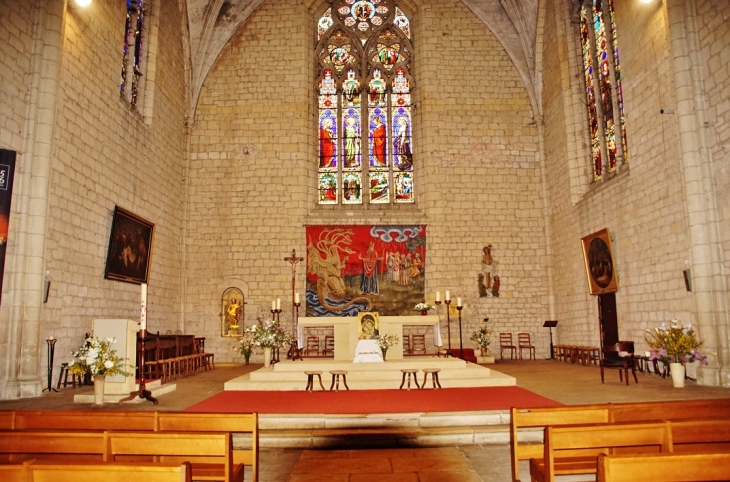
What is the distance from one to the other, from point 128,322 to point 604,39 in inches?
446

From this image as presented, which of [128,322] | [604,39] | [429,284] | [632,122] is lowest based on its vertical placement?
[128,322]

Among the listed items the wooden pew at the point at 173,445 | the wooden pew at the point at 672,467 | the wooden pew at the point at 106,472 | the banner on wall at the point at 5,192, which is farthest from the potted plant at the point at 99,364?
the wooden pew at the point at 672,467

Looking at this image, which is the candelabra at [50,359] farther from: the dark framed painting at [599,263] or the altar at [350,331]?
the dark framed painting at [599,263]

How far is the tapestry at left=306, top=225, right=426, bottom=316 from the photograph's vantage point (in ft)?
48.5

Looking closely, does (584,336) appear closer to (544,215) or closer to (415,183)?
(544,215)

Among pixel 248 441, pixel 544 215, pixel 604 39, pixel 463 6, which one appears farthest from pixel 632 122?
pixel 248 441

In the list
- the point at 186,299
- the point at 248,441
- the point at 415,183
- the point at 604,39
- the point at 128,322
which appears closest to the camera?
the point at 248,441

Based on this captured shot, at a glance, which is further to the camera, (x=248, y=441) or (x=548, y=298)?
(x=548, y=298)

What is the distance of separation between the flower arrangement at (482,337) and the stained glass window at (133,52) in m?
9.94

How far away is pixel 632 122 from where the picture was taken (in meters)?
10.7

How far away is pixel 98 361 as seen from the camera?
7121 mm

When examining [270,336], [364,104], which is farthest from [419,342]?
[364,104]

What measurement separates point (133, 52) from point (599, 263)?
11.2 m

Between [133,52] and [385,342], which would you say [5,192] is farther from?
[385,342]
